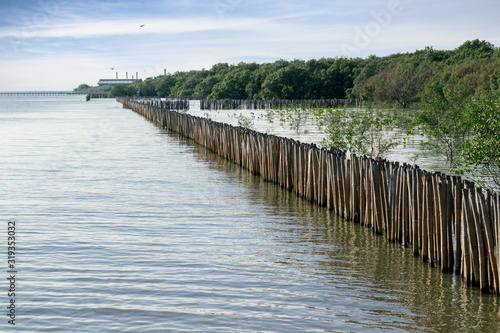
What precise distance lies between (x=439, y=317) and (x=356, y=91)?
266 ft

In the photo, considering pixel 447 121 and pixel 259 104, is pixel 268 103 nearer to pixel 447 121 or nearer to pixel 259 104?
pixel 259 104

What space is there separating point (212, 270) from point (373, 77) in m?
78.3

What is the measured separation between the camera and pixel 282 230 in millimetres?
11438

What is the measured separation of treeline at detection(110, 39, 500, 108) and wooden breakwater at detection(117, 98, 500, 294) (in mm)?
35076

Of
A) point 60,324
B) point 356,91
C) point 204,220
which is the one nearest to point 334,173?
point 204,220

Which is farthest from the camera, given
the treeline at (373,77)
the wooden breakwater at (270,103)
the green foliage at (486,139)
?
the wooden breakwater at (270,103)

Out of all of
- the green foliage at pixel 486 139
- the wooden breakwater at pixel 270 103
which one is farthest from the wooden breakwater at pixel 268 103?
the green foliage at pixel 486 139

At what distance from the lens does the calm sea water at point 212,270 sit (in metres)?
6.85

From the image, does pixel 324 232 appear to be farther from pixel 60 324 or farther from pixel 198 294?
pixel 60 324

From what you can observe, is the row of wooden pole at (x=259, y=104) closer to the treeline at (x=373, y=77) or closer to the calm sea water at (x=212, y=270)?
the treeline at (x=373, y=77)

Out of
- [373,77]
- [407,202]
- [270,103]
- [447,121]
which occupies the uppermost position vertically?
[373,77]

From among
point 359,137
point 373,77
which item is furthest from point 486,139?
point 373,77

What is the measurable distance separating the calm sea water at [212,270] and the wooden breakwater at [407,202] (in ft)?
0.87

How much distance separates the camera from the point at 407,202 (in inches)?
369
